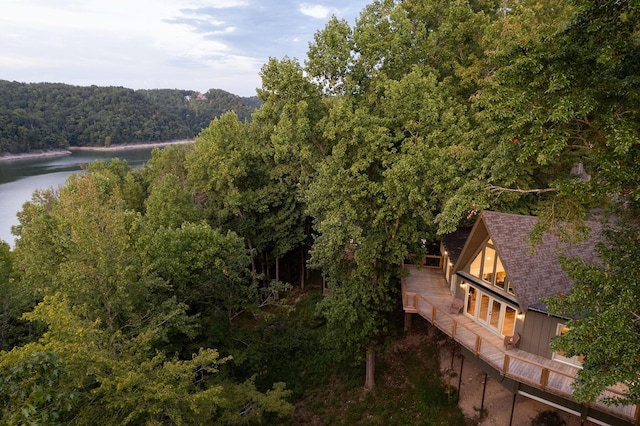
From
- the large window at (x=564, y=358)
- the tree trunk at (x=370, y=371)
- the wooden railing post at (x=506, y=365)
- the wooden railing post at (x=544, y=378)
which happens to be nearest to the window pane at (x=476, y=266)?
the large window at (x=564, y=358)

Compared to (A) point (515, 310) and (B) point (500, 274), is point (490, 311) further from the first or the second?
(B) point (500, 274)

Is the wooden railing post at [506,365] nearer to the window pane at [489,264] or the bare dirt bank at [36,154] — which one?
the window pane at [489,264]

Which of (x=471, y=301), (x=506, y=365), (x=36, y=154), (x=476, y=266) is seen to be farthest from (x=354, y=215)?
(x=36, y=154)

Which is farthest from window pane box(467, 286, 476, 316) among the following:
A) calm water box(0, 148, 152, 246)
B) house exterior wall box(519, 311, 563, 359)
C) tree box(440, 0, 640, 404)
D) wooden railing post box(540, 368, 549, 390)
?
calm water box(0, 148, 152, 246)

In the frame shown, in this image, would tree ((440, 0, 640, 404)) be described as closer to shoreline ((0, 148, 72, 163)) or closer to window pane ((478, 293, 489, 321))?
window pane ((478, 293, 489, 321))

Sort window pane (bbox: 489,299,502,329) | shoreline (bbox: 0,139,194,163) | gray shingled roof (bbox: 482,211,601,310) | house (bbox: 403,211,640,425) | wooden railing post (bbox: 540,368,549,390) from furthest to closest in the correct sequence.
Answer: shoreline (bbox: 0,139,194,163) < window pane (bbox: 489,299,502,329) < gray shingled roof (bbox: 482,211,601,310) < house (bbox: 403,211,640,425) < wooden railing post (bbox: 540,368,549,390)
